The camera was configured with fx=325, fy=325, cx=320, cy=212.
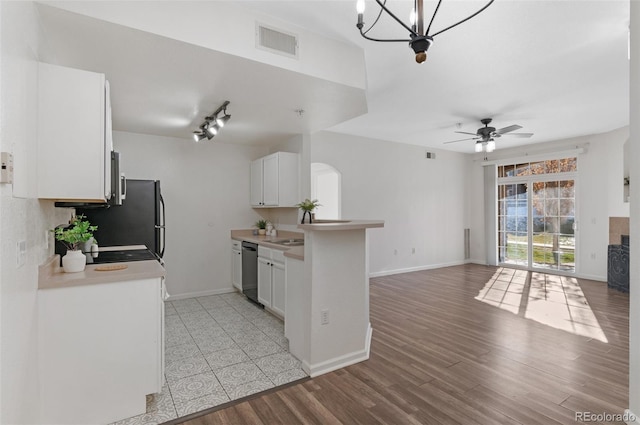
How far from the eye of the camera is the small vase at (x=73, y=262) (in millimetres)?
2234

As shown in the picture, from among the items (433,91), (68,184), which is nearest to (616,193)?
(433,91)

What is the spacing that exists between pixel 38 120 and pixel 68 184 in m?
0.39

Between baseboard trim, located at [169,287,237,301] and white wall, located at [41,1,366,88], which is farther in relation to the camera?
baseboard trim, located at [169,287,237,301]

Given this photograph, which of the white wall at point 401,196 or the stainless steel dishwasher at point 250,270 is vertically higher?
the white wall at point 401,196

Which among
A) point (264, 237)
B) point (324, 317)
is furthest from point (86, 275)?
point (264, 237)

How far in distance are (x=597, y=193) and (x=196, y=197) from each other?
7192 millimetres

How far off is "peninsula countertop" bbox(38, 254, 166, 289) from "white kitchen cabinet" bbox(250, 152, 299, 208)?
2604 millimetres

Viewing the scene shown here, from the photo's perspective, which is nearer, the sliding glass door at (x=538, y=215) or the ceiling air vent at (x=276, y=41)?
the ceiling air vent at (x=276, y=41)

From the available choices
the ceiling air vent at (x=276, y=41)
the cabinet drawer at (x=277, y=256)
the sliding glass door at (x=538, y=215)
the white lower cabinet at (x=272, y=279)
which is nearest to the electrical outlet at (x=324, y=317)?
the white lower cabinet at (x=272, y=279)

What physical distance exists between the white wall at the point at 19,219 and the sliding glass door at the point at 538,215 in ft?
26.4

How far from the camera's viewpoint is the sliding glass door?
654 centimetres
